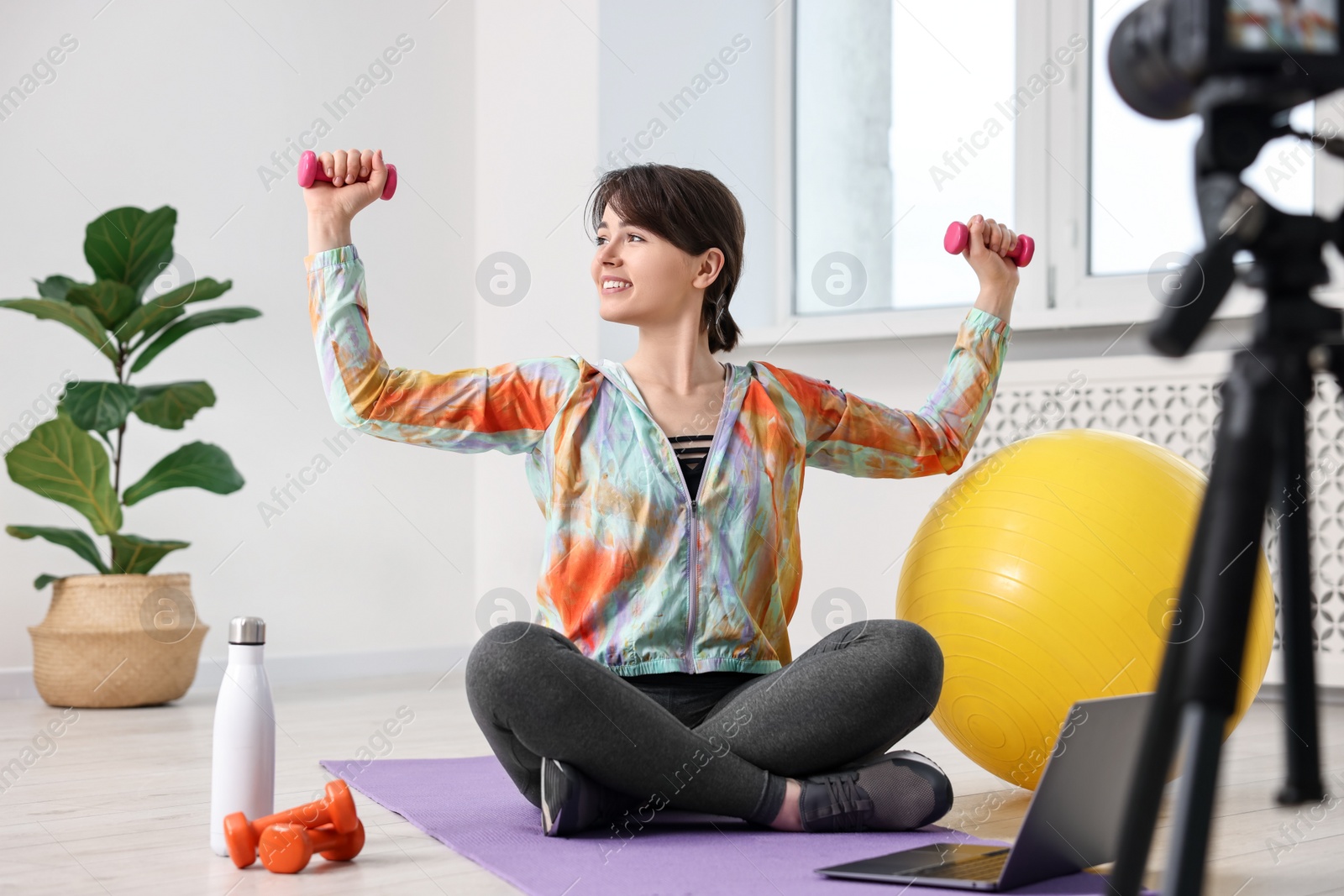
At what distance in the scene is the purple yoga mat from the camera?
1194 mm

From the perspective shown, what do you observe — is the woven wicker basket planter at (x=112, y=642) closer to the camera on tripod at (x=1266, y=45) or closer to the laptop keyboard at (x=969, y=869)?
the laptop keyboard at (x=969, y=869)

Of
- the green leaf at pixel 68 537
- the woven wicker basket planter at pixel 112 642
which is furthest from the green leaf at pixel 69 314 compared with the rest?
the woven wicker basket planter at pixel 112 642

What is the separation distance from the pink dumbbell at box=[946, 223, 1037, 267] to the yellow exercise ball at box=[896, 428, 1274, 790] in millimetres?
300

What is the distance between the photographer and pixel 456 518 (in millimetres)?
3547

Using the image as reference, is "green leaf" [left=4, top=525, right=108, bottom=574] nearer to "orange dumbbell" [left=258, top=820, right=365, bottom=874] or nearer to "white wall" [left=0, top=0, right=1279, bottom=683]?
"white wall" [left=0, top=0, right=1279, bottom=683]

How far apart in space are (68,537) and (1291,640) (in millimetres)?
2517

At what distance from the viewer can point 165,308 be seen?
2.69m

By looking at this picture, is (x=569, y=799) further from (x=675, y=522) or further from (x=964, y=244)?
(x=964, y=244)

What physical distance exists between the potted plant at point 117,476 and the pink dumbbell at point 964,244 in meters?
1.63

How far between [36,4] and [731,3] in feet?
5.44

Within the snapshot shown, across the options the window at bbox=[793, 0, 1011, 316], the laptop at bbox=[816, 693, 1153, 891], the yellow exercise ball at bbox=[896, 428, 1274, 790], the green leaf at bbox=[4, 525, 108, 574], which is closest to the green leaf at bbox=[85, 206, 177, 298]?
the green leaf at bbox=[4, 525, 108, 574]

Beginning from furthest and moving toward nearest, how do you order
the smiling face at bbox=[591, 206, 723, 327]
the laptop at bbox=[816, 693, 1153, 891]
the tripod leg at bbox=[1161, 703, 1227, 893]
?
the smiling face at bbox=[591, 206, 723, 327]
the laptop at bbox=[816, 693, 1153, 891]
the tripod leg at bbox=[1161, 703, 1227, 893]

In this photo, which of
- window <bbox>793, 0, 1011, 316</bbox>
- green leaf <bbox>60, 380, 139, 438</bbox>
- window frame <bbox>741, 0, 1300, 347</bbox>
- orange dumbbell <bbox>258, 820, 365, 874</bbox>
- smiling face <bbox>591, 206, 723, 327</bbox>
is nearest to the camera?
orange dumbbell <bbox>258, 820, 365, 874</bbox>

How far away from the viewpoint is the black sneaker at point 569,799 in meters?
1.40
